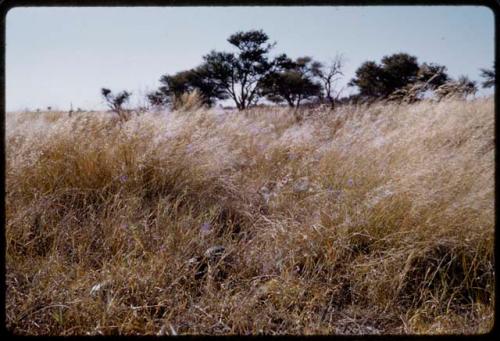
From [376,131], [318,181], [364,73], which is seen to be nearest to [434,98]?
[376,131]

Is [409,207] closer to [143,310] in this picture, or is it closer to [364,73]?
[143,310]

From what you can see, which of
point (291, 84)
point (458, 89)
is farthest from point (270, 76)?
point (458, 89)

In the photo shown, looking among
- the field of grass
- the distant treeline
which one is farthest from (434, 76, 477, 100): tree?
the distant treeline

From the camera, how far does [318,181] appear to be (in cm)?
243

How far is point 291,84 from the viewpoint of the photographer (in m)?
16.0

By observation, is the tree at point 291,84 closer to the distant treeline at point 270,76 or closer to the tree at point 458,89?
the distant treeline at point 270,76

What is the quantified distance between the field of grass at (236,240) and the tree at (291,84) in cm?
1331

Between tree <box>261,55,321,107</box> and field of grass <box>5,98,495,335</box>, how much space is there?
1331cm

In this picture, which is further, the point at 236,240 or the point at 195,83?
the point at 195,83

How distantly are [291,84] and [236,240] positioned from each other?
14.9 metres

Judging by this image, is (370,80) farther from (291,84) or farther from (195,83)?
(195,83)

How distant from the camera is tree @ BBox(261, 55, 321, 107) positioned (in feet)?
50.8

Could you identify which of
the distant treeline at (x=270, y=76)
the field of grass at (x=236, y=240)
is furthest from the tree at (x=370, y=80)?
the field of grass at (x=236, y=240)

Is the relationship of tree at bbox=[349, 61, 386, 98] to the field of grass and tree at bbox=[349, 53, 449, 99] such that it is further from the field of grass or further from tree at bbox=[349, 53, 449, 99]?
the field of grass
